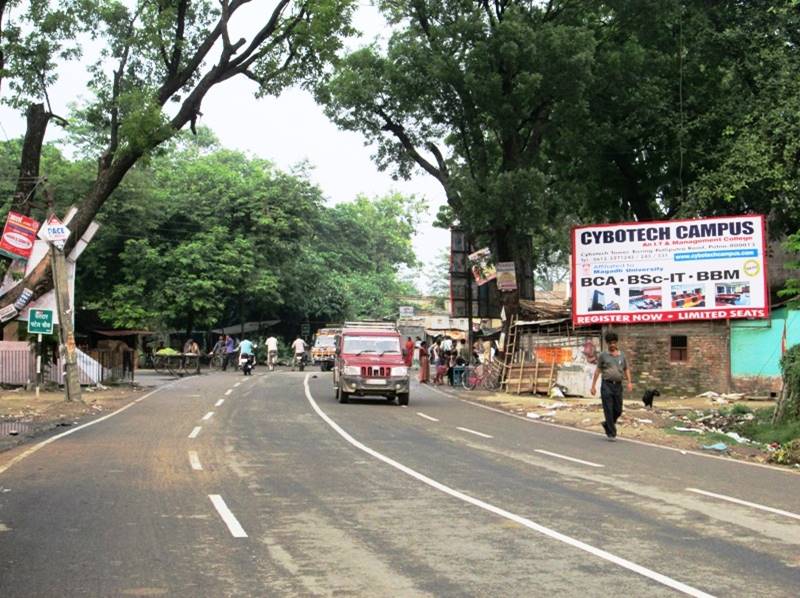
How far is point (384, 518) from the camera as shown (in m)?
8.31

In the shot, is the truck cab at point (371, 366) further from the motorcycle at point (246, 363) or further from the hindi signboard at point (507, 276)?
the motorcycle at point (246, 363)

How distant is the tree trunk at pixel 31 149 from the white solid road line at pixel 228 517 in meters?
20.4

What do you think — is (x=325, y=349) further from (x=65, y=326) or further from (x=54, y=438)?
(x=54, y=438)

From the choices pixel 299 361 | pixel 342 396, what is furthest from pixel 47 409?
pixel 299 361

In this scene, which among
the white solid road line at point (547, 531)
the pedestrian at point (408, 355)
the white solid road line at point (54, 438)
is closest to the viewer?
the white solid road line at point (547, 531)

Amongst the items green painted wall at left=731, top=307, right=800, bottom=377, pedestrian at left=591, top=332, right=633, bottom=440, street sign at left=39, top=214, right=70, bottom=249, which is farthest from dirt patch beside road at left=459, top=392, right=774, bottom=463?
Answer: street sign at left=39, top=214, right=70, bottom=249

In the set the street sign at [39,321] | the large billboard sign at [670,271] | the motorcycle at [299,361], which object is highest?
the large billboard sign at [670,271]

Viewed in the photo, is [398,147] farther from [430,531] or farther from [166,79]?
[430,531]

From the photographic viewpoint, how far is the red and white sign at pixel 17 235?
2516 centimetres

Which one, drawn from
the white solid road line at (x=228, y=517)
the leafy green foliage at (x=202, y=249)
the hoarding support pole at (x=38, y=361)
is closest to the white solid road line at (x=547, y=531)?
the white solid road line at (x=228, y=517)

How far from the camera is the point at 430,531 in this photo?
7.75m

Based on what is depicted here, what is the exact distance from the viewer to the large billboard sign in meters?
26.1

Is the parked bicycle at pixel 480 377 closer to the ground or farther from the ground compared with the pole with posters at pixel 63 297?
closer to the ground

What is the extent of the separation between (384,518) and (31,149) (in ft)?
74.9
